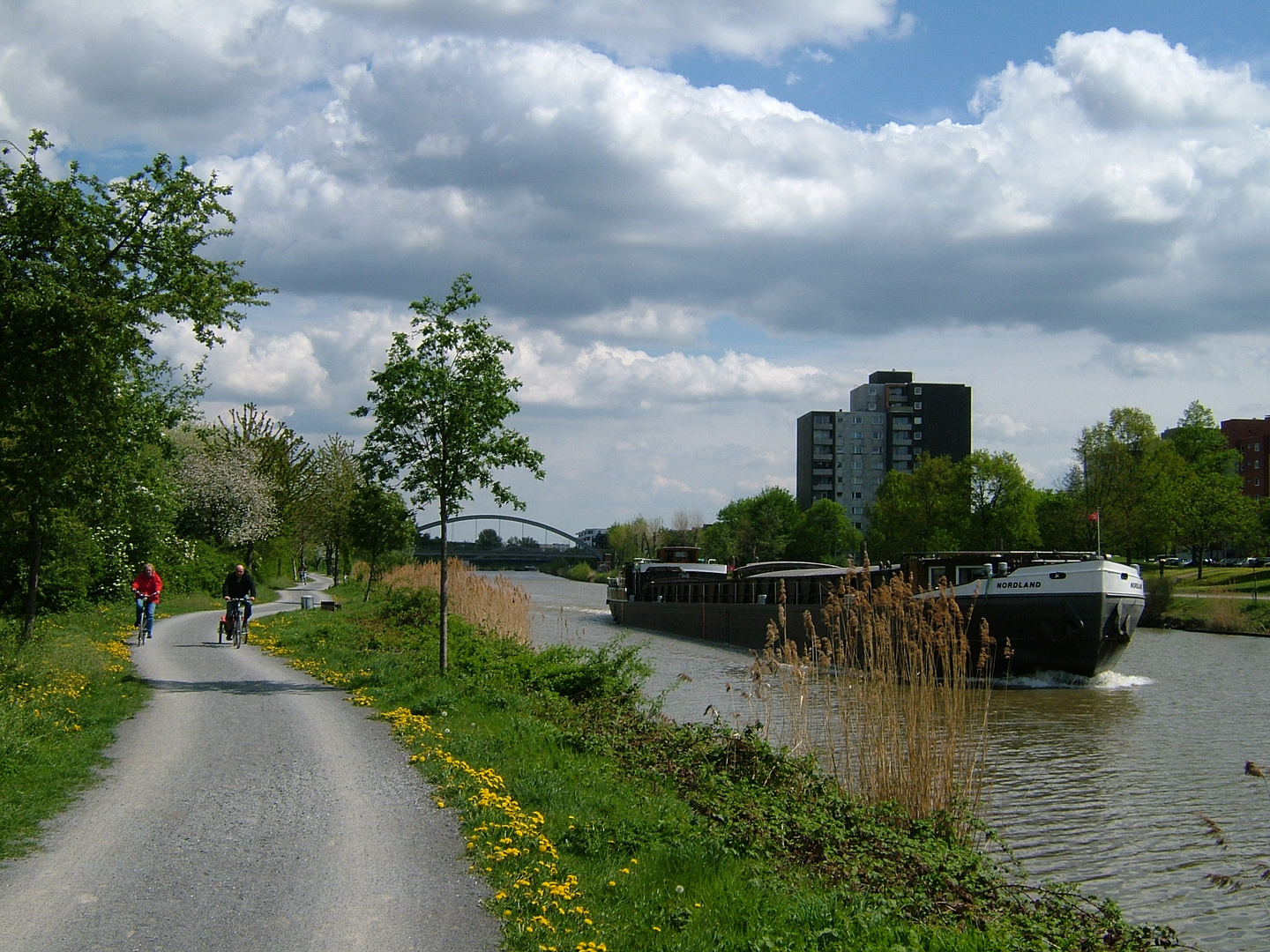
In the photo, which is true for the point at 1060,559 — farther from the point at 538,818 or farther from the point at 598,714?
the point at 538,818

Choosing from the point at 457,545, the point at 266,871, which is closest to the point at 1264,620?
the point at 266,871

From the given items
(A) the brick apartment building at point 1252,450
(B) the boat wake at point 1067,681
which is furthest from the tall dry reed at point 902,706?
(A) the brick apartment building at point 1252,450

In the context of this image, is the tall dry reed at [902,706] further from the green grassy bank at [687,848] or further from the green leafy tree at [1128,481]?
the green leafy tree at [1128,481]

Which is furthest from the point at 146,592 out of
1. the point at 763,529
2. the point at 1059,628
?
the point at 763,529

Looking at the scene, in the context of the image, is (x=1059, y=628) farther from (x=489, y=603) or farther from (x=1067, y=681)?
(x=489, y=603)

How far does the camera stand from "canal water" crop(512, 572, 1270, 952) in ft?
31.4

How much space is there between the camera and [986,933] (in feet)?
22.1

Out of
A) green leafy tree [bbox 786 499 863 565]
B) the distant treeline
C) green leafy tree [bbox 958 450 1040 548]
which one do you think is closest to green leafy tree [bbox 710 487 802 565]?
green leafy tree [bbox 786 499 863 565]

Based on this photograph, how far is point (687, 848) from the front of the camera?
7.54 meters

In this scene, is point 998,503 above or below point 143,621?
above

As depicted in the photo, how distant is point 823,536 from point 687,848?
318 feet

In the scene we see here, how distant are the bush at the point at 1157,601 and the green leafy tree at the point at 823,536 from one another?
51495 millimetres

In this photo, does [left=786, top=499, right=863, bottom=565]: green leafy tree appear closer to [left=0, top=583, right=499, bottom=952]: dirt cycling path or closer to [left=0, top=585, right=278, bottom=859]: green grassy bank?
[left=0, top=585, right=278, bottom=859]: green grassy bank

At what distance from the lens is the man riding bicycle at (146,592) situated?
20.9 meters
